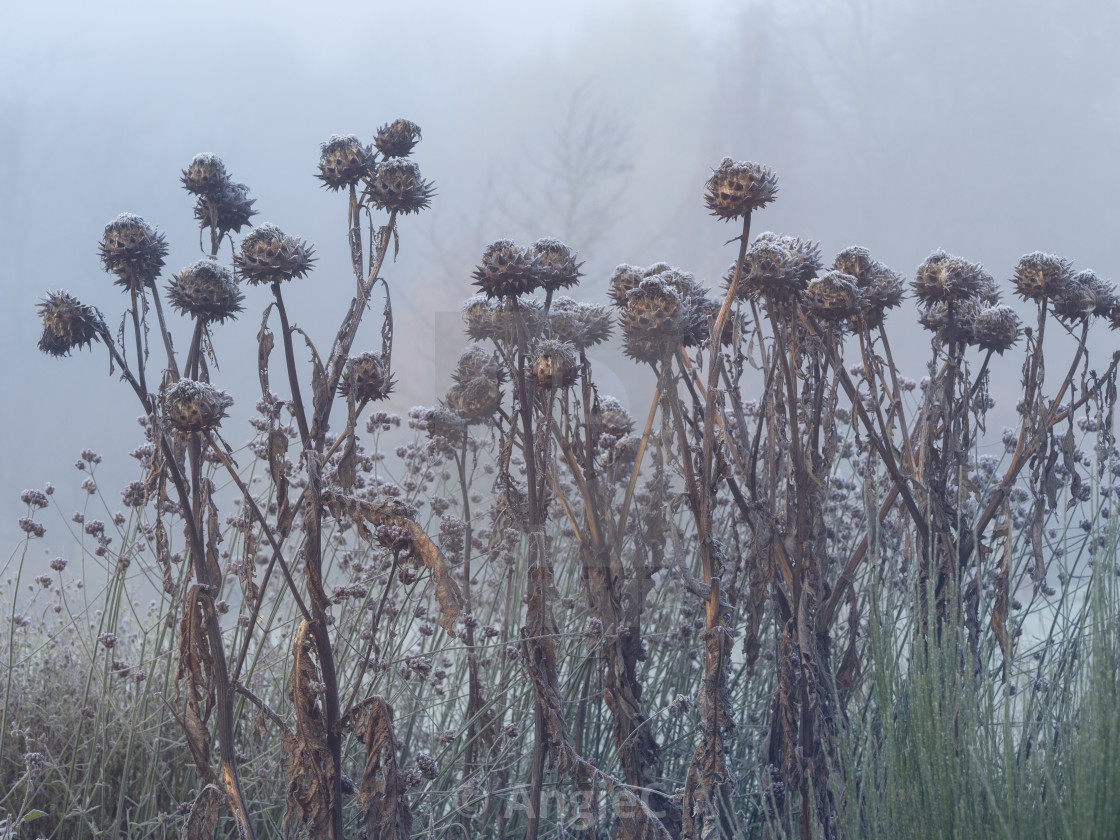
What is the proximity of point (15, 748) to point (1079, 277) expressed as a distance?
384cm

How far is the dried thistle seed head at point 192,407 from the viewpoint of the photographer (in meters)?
1.79

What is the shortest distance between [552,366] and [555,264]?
25 centimetres

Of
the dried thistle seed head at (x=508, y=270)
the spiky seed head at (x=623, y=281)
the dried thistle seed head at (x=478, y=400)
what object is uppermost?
the spiky seed head at (x=623, y=281)

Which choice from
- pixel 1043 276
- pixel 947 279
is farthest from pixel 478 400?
pixel 1043 276

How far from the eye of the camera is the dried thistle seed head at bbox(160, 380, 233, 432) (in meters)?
1.79

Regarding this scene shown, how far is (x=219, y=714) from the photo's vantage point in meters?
1.76

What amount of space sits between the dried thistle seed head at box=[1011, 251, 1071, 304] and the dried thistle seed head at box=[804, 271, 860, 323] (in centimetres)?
75

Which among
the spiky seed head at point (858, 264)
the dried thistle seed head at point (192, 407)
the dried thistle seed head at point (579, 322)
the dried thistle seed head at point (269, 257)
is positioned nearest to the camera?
the dried thistle seed head at point (192, 407)

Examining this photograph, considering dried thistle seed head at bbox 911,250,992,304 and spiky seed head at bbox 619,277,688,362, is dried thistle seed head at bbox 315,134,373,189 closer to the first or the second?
spiky seed head at bbox 619,277,688,362

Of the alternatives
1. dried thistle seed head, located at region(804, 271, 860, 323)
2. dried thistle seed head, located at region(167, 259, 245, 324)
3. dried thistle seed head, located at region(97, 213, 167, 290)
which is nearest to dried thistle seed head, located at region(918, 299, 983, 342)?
dried thistle seed head, located at region(804, 271, 860, 323)

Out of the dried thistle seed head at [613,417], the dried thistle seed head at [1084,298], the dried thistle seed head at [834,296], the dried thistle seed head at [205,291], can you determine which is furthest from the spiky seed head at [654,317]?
the dried thistle seed head at [1084,298]

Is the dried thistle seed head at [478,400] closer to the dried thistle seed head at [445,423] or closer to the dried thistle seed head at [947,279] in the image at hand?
the dried thistle seed head at [445,423]

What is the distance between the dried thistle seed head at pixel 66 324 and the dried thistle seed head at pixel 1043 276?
243 centimetres

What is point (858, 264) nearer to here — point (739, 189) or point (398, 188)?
point (739, 189)
